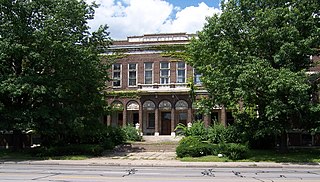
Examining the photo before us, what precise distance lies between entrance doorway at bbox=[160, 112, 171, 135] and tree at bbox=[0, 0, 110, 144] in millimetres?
16243

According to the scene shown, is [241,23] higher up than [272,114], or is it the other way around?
[241,23]

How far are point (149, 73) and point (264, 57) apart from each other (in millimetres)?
21582

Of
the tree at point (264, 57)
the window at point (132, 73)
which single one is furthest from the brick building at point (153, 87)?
the tree at point (264, 57)

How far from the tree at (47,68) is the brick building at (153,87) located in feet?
48.0

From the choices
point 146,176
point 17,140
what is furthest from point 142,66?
point 146,176

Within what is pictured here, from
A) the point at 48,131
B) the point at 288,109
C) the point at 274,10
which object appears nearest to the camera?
the point at 288,109

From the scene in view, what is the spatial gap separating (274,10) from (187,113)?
21.0 meters

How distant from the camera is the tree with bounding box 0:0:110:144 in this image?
25.0 meters

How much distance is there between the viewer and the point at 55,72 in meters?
27.3

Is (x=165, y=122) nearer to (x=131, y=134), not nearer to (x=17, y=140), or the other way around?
(x=131, y=134)

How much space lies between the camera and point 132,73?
4575cm

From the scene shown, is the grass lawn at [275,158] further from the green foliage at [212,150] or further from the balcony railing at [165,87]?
the balcony railing at [165,87]

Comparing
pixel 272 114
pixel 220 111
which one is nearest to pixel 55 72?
pixel 272 114

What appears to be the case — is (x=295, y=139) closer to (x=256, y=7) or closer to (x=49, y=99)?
(x=256, y=7)
